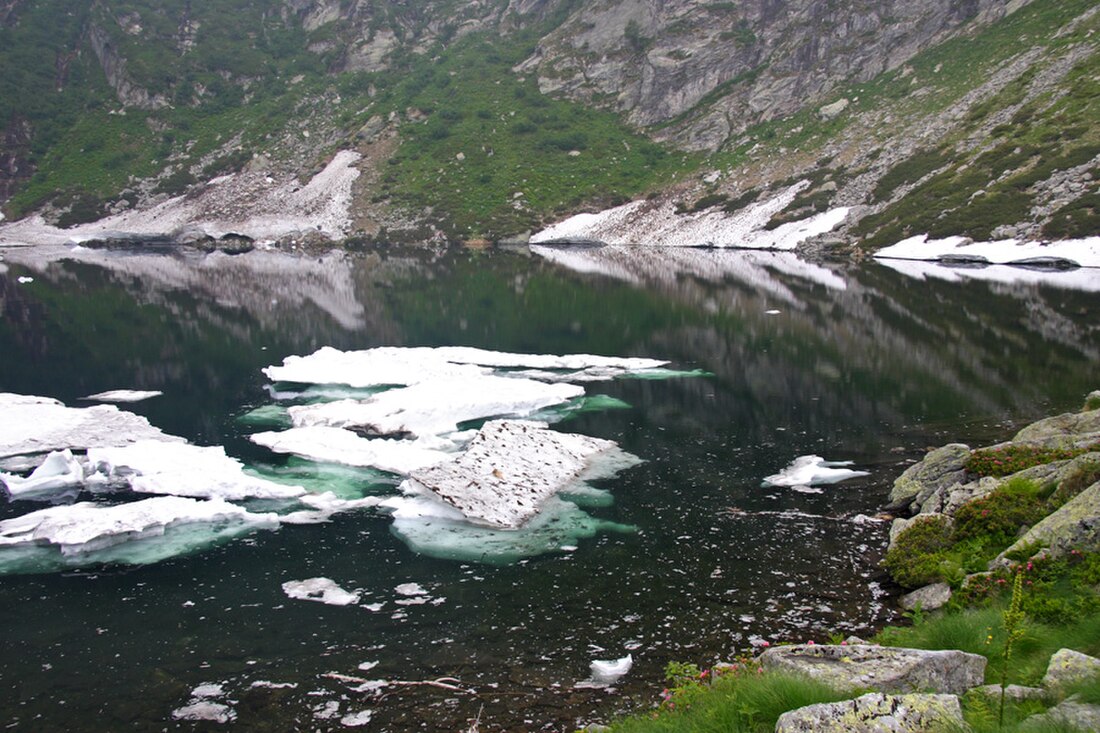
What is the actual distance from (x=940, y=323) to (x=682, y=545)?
1294 inches

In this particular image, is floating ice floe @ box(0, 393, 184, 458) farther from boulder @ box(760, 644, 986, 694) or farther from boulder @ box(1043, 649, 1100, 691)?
boulder @ box(1043, 649, 1100, 691)

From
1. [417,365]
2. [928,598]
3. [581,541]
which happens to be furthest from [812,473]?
[417,365]

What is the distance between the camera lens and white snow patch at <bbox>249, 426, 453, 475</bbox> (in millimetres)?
21734

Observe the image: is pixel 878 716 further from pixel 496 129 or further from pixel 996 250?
pixel 496 129

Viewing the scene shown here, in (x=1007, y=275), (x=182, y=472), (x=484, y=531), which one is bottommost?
(x=1007, y=275)

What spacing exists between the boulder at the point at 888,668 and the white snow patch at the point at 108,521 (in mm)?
13147

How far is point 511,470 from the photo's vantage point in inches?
785

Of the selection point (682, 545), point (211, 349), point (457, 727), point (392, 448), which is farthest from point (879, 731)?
point (211, 349)

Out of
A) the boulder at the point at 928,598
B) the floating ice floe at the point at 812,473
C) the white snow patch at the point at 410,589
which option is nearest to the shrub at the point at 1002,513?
the boulder at the point at 928,598

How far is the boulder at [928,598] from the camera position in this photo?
41.8 ft

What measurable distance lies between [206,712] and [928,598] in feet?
36.7

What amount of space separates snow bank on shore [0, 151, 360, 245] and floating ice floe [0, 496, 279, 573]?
379ft

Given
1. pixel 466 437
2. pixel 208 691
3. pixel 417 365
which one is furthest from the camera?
pixel 417 365

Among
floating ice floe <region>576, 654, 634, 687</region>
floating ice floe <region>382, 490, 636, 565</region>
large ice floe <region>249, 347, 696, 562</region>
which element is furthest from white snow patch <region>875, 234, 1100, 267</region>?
floating ice floe <region>576, 654, 634, 687</region>
